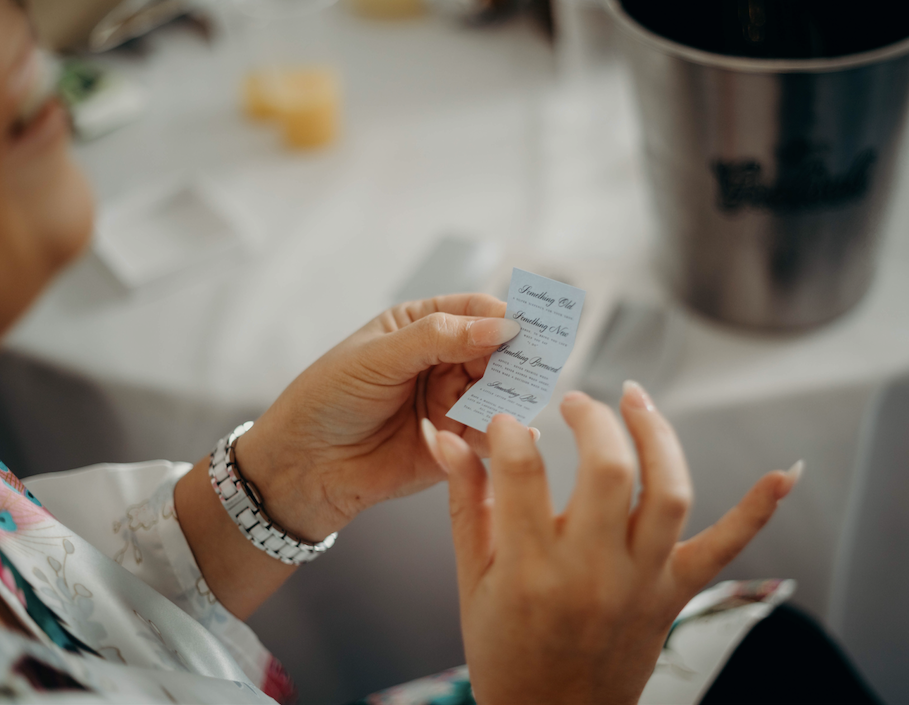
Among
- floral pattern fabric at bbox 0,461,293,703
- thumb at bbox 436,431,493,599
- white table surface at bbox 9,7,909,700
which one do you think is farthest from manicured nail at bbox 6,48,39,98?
thumb at bbox 436,431,493,599

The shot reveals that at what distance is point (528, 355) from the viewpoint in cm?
44

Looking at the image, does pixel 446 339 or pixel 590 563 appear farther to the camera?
pixel 446 339

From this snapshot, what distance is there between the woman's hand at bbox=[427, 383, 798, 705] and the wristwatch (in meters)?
0.21

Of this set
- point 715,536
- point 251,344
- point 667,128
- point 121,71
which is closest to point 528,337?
point 715,536

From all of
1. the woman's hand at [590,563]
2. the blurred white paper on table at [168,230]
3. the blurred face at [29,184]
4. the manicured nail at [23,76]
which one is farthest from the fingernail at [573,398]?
the manicured nail at [23,76]

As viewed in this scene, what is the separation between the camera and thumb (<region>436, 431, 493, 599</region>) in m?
0.38

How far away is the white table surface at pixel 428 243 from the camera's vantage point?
2.22 feet

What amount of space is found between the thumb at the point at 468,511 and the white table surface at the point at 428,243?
11.1 inches

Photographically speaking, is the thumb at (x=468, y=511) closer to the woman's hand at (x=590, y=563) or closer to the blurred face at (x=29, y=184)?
the woman's hand at (x=590, y=563)

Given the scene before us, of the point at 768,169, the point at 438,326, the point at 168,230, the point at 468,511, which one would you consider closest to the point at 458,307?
the point at 438,326

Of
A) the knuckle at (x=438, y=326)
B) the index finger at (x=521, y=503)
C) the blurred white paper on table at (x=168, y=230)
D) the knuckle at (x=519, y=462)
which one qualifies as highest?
the knuckle at (x=438, y=326)

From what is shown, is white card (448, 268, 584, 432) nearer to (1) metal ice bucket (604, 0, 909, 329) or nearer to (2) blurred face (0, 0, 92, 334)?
(1) metal ice bucket (604, 0, 909, 329)

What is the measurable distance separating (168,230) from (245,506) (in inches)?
20.5

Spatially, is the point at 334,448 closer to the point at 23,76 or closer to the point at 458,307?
the point at 458,307
